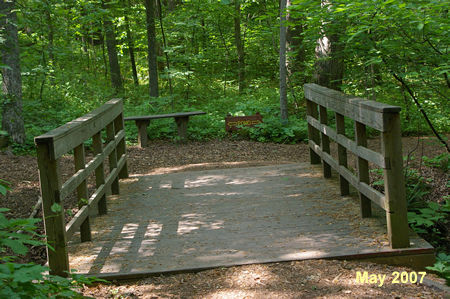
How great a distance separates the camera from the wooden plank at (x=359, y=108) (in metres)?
3.95

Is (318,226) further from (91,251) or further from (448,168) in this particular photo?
(448,168)

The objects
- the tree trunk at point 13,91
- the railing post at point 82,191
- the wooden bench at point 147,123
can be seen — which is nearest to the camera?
the railing post at point 82,191

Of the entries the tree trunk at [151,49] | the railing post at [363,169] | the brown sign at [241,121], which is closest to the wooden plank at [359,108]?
the railing post at [363,169]

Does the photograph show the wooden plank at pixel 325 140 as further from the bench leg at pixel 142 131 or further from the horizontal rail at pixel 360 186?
the bench leg at pixel 142 131

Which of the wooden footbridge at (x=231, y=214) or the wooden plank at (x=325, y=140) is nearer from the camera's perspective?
the wooden footbridge at (x=231, y=214)

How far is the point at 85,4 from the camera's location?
10.1m

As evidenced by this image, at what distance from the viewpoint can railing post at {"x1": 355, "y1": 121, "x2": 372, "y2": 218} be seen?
4.75m

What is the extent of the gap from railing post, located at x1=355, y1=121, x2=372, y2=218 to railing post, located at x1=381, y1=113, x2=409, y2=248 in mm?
717

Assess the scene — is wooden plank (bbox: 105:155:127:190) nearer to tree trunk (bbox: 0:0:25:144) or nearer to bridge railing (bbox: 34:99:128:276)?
bridge railing (bbox: 34:99:128:276)

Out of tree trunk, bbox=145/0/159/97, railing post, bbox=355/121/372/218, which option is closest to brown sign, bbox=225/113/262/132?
tree trunk, bbox=145/0/159/97

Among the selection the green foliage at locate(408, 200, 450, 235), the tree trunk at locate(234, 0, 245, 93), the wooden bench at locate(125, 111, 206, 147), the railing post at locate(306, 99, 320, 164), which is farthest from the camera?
the tree trunk at locate(234, 0, 245, 93)

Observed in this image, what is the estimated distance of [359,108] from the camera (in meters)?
4.55

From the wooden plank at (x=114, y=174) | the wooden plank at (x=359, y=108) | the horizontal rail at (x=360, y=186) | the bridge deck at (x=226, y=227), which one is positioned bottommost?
the bridge deck at (x=226, y=227)

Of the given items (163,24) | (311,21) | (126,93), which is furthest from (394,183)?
(126,93)
